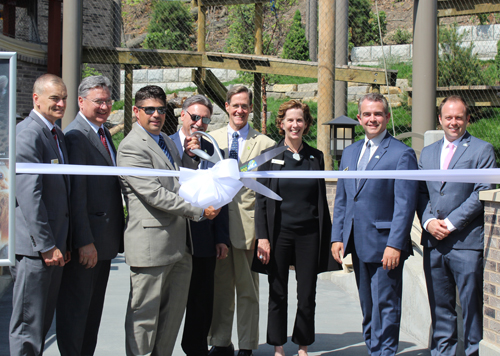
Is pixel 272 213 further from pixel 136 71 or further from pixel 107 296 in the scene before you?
pixel 136 71

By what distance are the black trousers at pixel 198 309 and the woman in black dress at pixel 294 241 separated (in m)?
0.36

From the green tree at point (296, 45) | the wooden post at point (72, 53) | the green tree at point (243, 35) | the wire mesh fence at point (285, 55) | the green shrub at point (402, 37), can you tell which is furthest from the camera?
the green shrub at point (402, 37)

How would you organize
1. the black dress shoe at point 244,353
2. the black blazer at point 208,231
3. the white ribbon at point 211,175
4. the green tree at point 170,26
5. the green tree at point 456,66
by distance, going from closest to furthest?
1. the white ribbon at point 211,175
2. the black blazer at point 208,231
3. the black dress shoe at point 244,353
4. the green tree at point 456,66
5. the green tree at point 170,26

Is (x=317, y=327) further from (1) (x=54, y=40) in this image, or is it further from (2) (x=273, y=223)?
(1) (x=54, y=40)

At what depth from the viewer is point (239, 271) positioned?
3.90 metres

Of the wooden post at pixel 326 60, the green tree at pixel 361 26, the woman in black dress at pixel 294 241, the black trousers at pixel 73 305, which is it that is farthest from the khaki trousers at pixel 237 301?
the green tree at pixel 361 26

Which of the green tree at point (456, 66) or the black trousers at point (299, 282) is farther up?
the green tree at point (456, 66)

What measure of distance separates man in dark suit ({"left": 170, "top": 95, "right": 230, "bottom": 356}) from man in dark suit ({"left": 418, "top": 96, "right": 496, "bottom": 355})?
1381 millimetres

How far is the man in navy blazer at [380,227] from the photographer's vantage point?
11.0 ft

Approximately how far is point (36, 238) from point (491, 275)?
8.51ft

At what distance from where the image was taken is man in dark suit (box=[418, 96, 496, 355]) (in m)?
3.26

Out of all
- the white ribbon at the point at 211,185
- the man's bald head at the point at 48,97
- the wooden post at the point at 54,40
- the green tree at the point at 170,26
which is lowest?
the white ribbon at the point at 211,185

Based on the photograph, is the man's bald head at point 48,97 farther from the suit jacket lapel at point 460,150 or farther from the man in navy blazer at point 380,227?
the suit jacket lapel at point 460,150

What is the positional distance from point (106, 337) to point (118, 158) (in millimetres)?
1552
